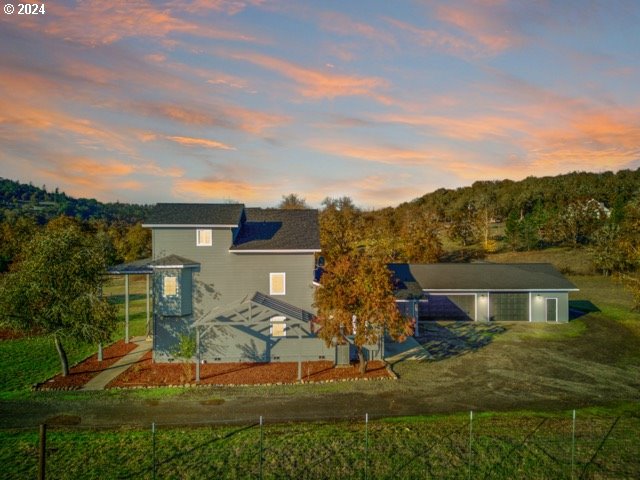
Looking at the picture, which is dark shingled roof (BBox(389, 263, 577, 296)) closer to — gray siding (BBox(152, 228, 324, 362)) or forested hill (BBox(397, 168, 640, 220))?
gray siding (BBox(152, 228, 324, 362))

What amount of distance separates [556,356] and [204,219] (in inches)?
866

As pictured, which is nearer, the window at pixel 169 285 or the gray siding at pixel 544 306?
the window at pixel 169 285

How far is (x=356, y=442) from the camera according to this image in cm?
1348

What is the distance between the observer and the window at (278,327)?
75.3 feet

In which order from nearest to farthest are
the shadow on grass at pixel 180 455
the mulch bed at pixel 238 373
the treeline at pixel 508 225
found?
1. the shadow on grass at pixel 180 455
2. the mulch bed at pixel 238 373
3. the treeline at pixel 508 225

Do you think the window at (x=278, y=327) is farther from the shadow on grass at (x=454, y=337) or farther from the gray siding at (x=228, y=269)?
the shadow on grass at (x=454, y=337)

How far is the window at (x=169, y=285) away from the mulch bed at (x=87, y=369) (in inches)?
198

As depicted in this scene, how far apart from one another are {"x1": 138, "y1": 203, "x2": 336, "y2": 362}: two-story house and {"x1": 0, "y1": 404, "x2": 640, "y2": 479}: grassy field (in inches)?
319

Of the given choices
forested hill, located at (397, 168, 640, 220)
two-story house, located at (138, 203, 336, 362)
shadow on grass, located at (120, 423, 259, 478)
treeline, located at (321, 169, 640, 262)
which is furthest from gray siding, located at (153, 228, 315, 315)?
forested hill, located at (397, 168, 640, 220)

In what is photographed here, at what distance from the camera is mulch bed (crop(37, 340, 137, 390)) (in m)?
19.0

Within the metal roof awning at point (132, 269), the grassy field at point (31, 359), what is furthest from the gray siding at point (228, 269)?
the grassy field at point (31, 359)

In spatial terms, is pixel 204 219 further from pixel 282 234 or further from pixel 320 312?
pixel 320 312

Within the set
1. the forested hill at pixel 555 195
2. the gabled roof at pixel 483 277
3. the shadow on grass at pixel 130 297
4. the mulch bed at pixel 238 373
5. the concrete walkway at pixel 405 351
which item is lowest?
the concrete walkway at pixel 405 351

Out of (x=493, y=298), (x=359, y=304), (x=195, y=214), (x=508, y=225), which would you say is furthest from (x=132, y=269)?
(x=508, y=225)
